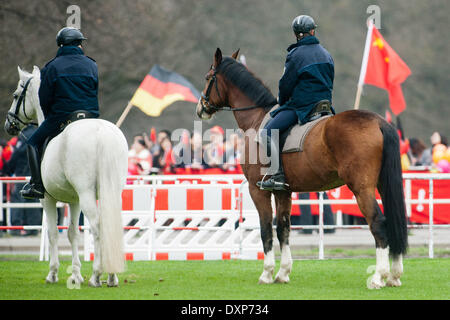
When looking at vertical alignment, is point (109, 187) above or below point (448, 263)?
above

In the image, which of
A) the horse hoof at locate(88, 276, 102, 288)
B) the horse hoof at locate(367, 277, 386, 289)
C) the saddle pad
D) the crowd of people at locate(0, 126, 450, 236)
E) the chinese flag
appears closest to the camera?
the horse hoof at locate(367, 277, 386, 289)

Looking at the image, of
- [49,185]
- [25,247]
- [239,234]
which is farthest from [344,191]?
[49,185]

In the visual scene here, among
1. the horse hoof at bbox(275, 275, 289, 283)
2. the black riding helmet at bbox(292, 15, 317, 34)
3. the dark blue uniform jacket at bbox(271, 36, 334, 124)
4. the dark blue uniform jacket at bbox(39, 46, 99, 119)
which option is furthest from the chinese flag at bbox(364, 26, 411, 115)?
the dark blue uniform jacket at bbox(39, 46, 99, 119)

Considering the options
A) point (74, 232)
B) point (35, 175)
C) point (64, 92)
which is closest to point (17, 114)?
point (35, 175)

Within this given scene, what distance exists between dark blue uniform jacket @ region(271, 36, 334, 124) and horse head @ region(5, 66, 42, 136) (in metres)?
3.26

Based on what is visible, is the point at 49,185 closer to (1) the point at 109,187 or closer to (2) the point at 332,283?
(1) the point at 109,187

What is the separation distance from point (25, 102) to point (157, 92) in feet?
30.9

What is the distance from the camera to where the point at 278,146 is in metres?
11.2

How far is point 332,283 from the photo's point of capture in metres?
11.3

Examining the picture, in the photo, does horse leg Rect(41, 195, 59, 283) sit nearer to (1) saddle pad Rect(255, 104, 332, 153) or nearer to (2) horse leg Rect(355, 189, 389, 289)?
(1) saddle pad Rect(255, 104, 332, 153)

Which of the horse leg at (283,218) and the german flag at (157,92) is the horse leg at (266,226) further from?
the german flag at (157,92)

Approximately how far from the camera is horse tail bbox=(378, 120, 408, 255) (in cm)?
1016

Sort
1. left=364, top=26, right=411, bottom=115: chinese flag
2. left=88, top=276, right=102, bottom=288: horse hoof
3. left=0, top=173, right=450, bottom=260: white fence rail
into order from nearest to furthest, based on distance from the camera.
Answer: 1. left=88, top=276, right=102, bottom=288: horse hoof
2. left=0, top=173, right=450, bottom=260: white fence rail
3. left=364, top=26, right=411, bottom=115: chinese flag
